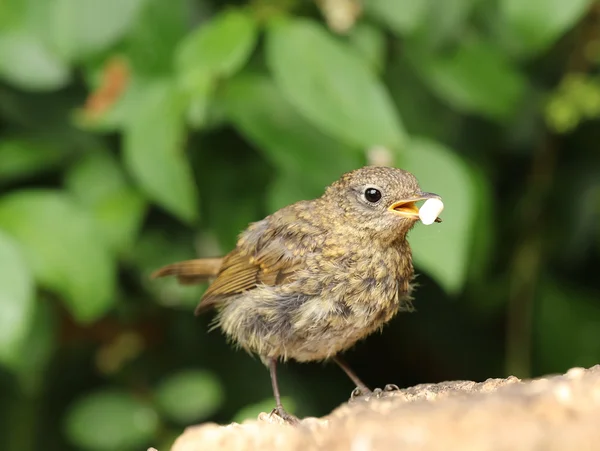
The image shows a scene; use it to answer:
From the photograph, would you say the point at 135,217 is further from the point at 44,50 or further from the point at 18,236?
the point at 44,50

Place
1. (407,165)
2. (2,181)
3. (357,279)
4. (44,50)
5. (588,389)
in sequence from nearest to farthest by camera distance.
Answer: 1. (588,389)
2. (357,279)
3. (407,165)
4. (44,50)
5. (2,181)

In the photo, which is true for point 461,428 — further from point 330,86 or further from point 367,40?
point 367,40

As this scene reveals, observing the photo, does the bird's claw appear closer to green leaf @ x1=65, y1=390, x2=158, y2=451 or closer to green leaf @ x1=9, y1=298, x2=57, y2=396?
green leaf @ x1=65, y1=390, x2=158, y2=451

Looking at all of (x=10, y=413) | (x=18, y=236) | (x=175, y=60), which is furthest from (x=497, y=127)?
(x=10, y=413)

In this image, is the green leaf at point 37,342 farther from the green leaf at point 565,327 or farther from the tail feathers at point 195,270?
Result: the green leaf at point 565,327

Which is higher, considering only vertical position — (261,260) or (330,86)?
(330,86)

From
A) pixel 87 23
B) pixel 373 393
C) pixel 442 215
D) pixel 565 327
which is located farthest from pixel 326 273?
pixel 565 327
